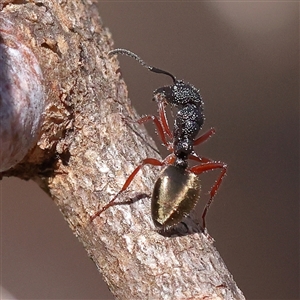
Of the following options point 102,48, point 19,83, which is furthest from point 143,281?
point 102,48

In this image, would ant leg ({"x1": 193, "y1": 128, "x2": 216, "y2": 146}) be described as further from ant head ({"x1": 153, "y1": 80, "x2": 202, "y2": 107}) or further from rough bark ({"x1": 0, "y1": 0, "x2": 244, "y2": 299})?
rough bark ({"x1": 0, "y1": 0, "x2": 244, "y2": 299})

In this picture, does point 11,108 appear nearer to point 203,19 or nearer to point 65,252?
point 65,252

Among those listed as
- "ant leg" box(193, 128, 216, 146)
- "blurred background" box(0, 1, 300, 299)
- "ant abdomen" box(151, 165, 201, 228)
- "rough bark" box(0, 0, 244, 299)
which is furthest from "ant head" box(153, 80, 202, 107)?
"blurred background" box(0, 1, 300, 299)

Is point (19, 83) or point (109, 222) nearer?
point (19, 83)

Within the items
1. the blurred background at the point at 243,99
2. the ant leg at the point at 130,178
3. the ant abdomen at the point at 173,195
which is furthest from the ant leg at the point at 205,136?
the blurred background at the point at 243,99

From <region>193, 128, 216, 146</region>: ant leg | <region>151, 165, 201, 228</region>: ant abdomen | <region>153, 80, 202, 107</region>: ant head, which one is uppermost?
<region>153, 80, 202, 107</region>: ant head

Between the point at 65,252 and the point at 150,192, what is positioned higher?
the point at 150,192
